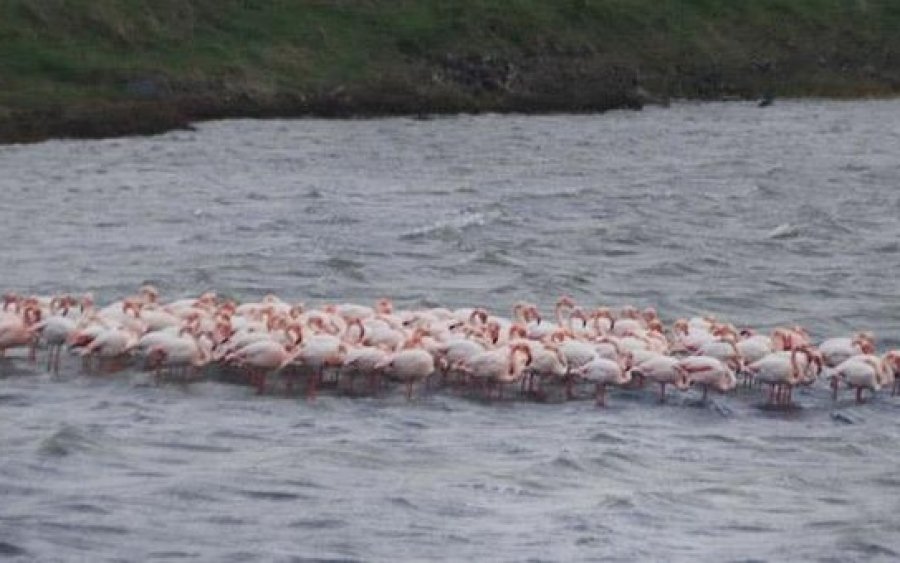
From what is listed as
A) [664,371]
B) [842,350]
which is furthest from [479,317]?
[842,350]

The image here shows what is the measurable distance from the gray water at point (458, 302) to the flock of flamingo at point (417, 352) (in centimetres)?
32

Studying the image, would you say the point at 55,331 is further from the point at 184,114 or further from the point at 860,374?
the point at 184,114

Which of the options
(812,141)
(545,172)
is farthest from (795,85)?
(545,172)

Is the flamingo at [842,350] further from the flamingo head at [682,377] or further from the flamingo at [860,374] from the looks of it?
the flamingo head at [682,377]

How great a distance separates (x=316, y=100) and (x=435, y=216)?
2452 centimetres

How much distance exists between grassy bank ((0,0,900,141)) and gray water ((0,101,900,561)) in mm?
2922

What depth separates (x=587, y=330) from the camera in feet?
81.3

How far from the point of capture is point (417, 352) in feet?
73.6

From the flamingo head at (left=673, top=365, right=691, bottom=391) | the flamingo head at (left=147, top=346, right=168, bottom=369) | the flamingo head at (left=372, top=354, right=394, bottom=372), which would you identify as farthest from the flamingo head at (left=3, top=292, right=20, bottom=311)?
the flamingo head at (left=673, top=365, right=691, bottom=391)

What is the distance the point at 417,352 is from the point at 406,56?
49.5 m

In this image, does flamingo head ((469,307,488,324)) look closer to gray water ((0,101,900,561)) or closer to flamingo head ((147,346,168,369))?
gray water ((0,101,900,561))

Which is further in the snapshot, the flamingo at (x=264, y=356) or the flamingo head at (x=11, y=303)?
the flamingo head at (x=11, y=303)

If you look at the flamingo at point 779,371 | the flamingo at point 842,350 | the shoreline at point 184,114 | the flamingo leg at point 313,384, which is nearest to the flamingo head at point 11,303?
the flamingo leg at point 313,384

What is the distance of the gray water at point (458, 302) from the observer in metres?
17.6
